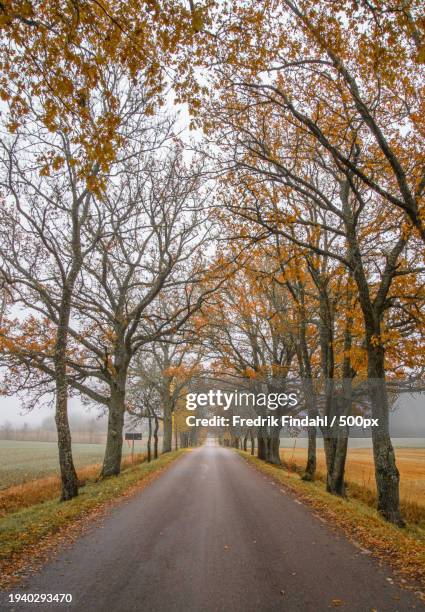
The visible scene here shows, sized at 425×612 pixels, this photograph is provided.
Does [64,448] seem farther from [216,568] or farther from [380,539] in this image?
[380,539]

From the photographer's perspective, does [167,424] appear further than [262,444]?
Yes

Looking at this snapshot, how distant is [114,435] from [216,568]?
1243 centimetres

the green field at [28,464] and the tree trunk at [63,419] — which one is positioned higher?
the tree trunk at [63,419]

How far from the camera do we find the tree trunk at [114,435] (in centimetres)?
1620

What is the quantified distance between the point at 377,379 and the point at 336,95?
6937 mm

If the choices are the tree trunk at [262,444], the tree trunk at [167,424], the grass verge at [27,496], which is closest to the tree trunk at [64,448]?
the grass verge at [27,496]

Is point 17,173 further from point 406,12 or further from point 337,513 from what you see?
point 337,513

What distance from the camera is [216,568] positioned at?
5172 mm

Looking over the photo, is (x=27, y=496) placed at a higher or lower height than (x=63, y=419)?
lower

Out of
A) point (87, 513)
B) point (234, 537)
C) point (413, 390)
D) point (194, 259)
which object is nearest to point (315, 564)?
point (234, 537)

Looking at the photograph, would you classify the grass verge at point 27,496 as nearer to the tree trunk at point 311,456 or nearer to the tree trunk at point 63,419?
the tree trunk at point 63,419

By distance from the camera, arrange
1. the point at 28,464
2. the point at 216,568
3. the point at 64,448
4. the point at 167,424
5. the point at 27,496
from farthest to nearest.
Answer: the point at 167,424 < the point at 28,464 < the point at 27,496 < the point at 64,448 < the point at 216,568

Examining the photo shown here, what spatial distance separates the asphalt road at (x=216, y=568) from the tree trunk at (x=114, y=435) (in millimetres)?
8034

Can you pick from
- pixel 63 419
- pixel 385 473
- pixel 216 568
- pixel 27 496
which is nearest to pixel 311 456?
pixel 385 473
